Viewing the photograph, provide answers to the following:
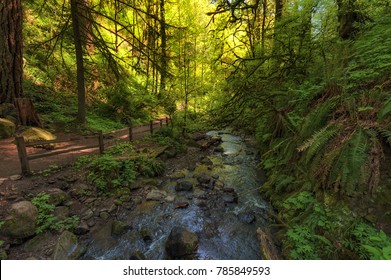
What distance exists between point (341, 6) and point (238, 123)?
4.34 m

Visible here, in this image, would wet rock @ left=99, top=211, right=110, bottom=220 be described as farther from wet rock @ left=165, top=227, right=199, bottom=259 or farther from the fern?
the fern

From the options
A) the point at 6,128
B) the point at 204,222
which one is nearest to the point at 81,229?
the point at 204,222

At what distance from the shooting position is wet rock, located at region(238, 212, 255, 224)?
504 cm

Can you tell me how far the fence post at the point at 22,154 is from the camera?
17.0 ft

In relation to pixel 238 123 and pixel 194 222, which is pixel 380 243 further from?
pixel 238 123

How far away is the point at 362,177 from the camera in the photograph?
3084 millimetres

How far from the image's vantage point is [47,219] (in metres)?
4.33

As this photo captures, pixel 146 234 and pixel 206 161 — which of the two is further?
pixel 206 161

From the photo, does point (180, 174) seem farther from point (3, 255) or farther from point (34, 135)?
point (34, 135)

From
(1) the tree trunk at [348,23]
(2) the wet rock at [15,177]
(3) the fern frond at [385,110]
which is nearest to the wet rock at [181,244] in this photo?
(3) the fern frond at [385,110]

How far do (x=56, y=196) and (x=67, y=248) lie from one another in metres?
1.40

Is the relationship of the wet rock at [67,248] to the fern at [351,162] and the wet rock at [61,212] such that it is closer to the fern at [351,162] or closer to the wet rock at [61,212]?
the wet rock at [61,212]

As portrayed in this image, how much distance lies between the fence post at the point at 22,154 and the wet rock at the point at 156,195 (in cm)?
310

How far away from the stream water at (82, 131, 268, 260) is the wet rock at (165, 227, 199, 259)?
0.46 ft
